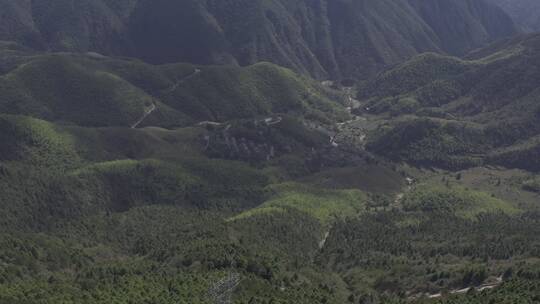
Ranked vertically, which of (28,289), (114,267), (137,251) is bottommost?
(137,251)

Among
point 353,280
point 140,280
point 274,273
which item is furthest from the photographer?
point 353,280

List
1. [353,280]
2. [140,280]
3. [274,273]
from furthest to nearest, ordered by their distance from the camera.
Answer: [353,280] < [274,273] < [140,280]

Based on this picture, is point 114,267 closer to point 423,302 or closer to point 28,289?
point 28,289

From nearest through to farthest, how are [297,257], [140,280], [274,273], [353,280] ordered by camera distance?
1. [140,280]
2. [274,273]
3. [353,280]
4. [297,257]

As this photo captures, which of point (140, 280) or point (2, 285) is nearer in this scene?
point (2, 285)

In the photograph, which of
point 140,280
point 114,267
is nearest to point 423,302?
point 140,280

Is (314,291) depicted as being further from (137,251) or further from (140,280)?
(137,251)

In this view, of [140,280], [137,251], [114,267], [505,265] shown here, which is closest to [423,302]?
[505,265]

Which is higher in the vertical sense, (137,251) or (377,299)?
(377,299)

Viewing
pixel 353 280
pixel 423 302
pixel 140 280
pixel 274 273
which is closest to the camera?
pixel 423 302
